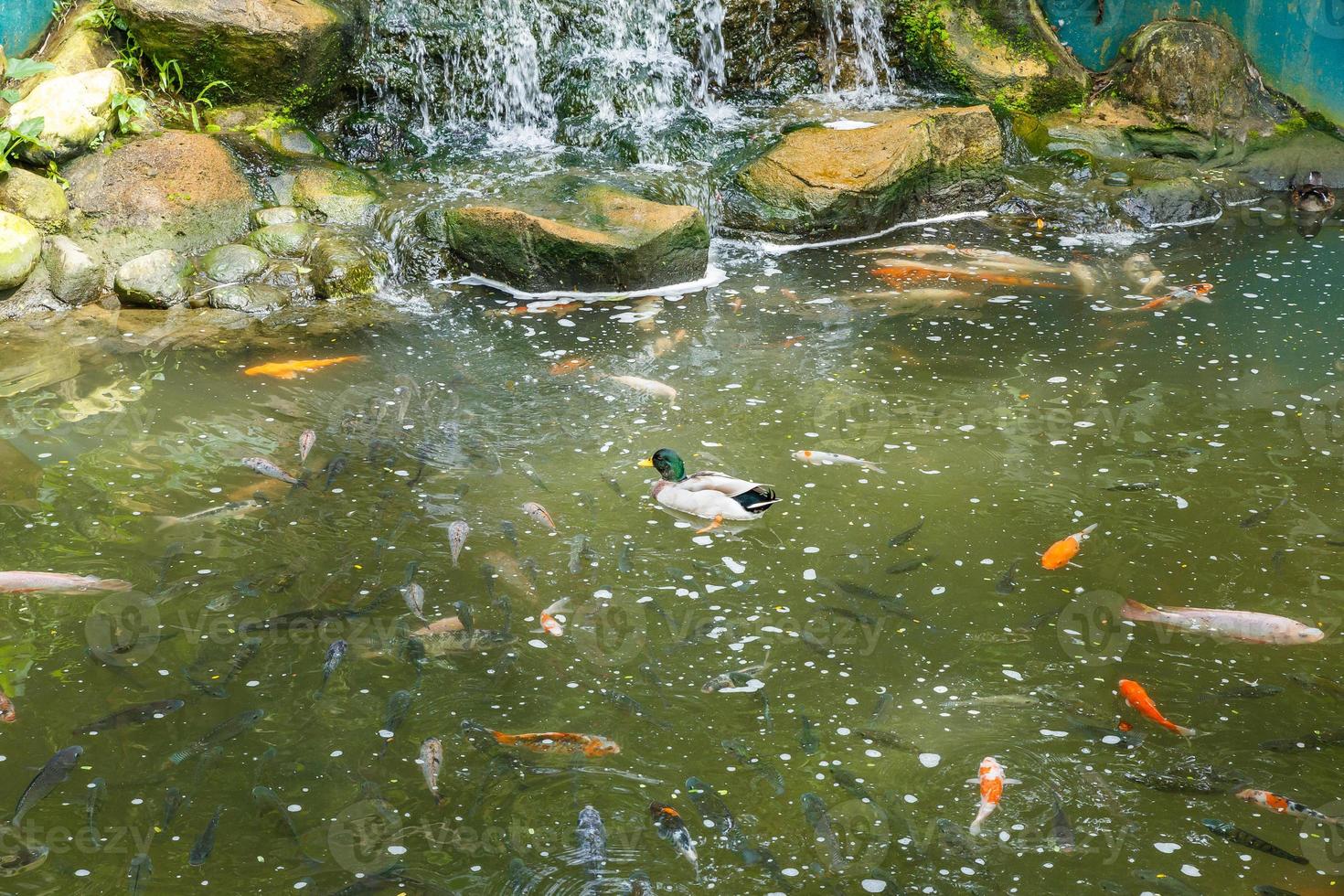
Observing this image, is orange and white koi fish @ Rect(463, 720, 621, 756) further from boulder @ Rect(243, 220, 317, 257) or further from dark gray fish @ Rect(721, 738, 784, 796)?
boulder @ Rect(243, 220, 317, 257)

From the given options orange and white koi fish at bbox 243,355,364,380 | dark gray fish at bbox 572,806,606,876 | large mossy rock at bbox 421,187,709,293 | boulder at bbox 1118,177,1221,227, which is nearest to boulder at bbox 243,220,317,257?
large mossy rock at bbox 421,187,709,293

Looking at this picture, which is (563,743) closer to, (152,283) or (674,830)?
(674,830)

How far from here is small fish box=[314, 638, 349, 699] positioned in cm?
425

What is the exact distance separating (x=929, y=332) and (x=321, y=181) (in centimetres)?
499

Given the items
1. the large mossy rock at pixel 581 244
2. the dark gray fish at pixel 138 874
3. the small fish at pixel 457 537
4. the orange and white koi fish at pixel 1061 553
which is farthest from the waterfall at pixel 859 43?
the dark gray fish at pixel 138 874

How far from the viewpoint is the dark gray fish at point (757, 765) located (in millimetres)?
3805

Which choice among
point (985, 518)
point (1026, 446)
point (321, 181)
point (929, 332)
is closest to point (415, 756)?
point (985, 518)

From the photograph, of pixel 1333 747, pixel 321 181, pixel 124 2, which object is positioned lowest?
pixel 1333 747

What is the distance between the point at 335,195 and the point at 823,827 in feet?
23.5

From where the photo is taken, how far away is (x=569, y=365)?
23.9 feet

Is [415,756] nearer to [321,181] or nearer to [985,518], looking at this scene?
[985,518]

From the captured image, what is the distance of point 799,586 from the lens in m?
4.88

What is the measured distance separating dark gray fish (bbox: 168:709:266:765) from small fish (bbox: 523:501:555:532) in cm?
160

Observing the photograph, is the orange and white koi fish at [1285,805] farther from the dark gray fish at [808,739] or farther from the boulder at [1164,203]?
the boulder at [1164,203]
